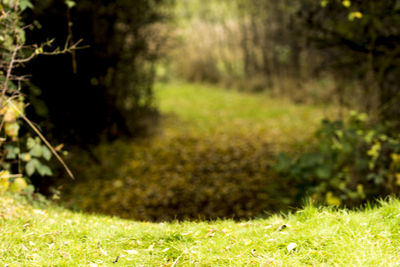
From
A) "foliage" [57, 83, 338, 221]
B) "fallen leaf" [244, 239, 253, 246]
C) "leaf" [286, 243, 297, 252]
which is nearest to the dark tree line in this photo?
"foliage" [57, 83, 338, 221]

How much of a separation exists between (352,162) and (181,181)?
3.04 metres

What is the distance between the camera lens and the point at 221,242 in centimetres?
317

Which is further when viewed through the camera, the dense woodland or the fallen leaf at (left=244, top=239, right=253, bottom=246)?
the dense woodland

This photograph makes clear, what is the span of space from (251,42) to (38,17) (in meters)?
10.8

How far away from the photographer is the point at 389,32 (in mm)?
6234

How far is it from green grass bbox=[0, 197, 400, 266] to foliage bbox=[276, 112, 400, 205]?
237 centimetres

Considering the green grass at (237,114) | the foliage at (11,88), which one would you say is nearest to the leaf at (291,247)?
the foliage at (11,88)

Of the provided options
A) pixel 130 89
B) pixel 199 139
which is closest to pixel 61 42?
pixel 130 89

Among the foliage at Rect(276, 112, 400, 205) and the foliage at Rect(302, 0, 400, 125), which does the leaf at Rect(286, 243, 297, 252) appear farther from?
the foliage at Rect(302, 0, 400, 125)

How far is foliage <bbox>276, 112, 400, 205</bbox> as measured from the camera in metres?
5.72

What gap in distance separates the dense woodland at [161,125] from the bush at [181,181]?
3cm

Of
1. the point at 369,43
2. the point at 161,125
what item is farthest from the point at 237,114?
the point at 369,43

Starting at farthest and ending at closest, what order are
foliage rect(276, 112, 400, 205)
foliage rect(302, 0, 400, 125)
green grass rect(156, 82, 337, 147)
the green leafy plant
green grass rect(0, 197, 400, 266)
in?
green grass rect(156, 82, 337, 147) < foliage rect(302, 0, 400, 125) < foliage rect(276, 112, 400, 205) < the green leafy plant < green grass rect(0, 197, 400, 266)

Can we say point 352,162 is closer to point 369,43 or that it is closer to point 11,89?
point 369,43
